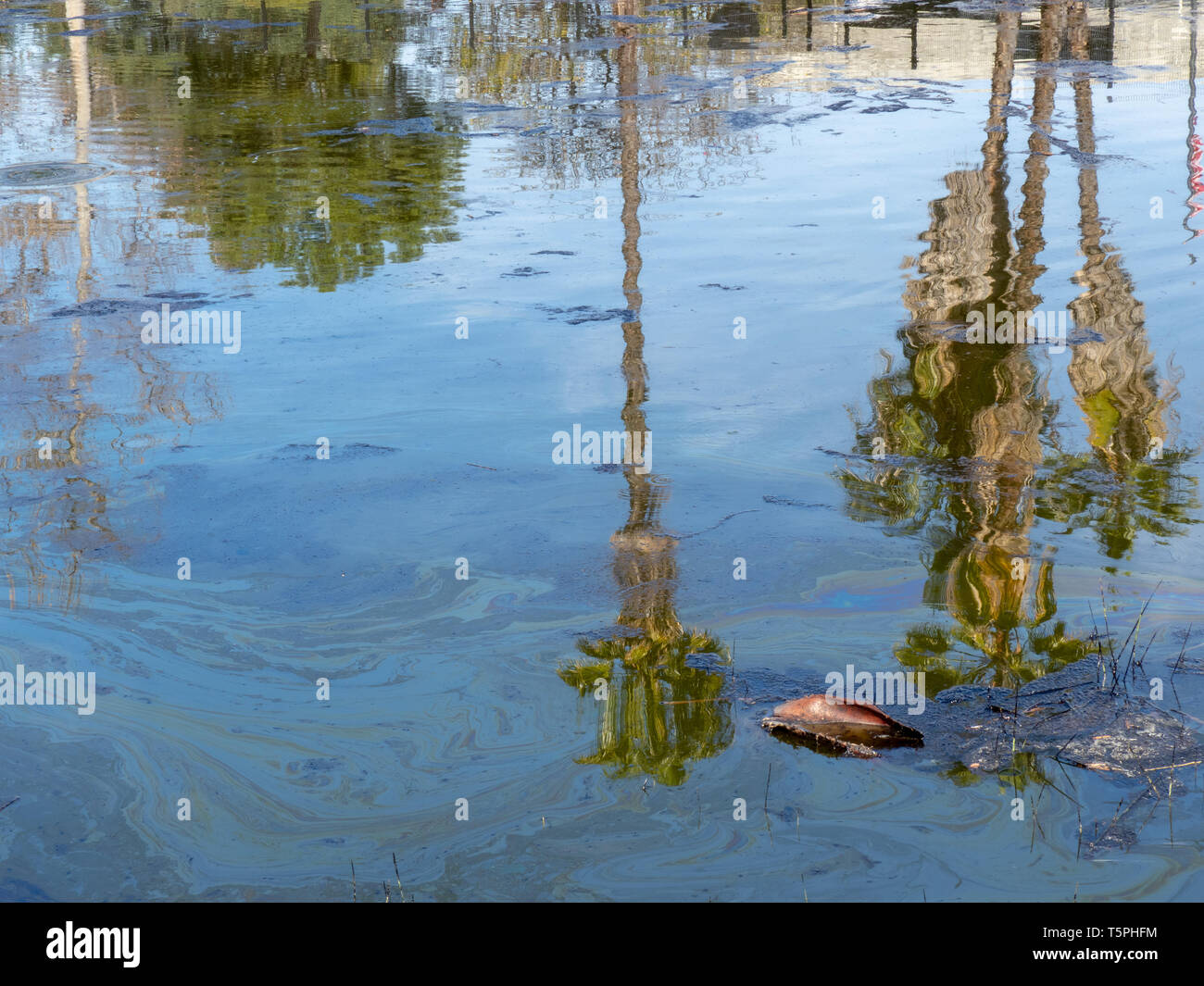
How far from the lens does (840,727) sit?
4.48 m

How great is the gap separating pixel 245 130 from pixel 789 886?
44.9 ft

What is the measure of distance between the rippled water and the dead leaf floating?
82 mm

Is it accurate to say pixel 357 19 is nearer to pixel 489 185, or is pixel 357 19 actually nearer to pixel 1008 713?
pixel 489 185

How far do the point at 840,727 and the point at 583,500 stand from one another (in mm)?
2354

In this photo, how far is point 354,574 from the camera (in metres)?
5.79

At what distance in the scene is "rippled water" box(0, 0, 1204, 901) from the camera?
4129mm

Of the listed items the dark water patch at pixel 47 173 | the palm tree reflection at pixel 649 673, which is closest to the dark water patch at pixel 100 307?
the dark water patch at pixel 47 173

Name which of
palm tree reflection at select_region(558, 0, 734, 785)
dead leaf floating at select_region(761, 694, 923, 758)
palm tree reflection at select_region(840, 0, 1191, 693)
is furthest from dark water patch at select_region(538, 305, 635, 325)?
dead leaf floating at select_region(761, 694, 923, 758)

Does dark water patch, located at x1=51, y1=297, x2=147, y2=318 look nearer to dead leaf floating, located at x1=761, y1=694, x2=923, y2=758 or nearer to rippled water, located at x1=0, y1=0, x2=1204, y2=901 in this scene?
rippled water, located at x1=0, y1=0, x2=1204, y2=901

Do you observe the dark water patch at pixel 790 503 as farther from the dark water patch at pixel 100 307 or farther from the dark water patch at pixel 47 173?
the dark water patch at pixel 47 173

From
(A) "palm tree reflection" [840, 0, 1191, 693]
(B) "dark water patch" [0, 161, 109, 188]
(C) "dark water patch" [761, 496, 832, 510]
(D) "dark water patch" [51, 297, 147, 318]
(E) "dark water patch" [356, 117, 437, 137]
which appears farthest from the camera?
(E) "dark water patch" [356, 117, 437, 137]

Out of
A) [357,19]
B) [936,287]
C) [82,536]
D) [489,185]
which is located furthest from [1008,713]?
[357,19]

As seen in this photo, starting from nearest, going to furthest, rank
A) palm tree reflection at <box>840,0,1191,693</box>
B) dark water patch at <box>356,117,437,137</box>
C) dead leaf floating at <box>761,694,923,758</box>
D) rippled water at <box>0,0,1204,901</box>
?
1. rippled water at <box>0,0,1204,901</box>
2. dead leaf floating at <box>761,694,923,758</box>
3. palm tree reflection at <box>840,0,1191,693</box>
4. dark water patch at <box>356,117,437,137</box>

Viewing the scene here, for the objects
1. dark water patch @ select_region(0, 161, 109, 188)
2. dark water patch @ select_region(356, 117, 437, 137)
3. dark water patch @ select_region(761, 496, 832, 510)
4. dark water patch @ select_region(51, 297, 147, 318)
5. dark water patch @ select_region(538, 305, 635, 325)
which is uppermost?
dark water patch @ select_region(356, 117, 437, 137)
